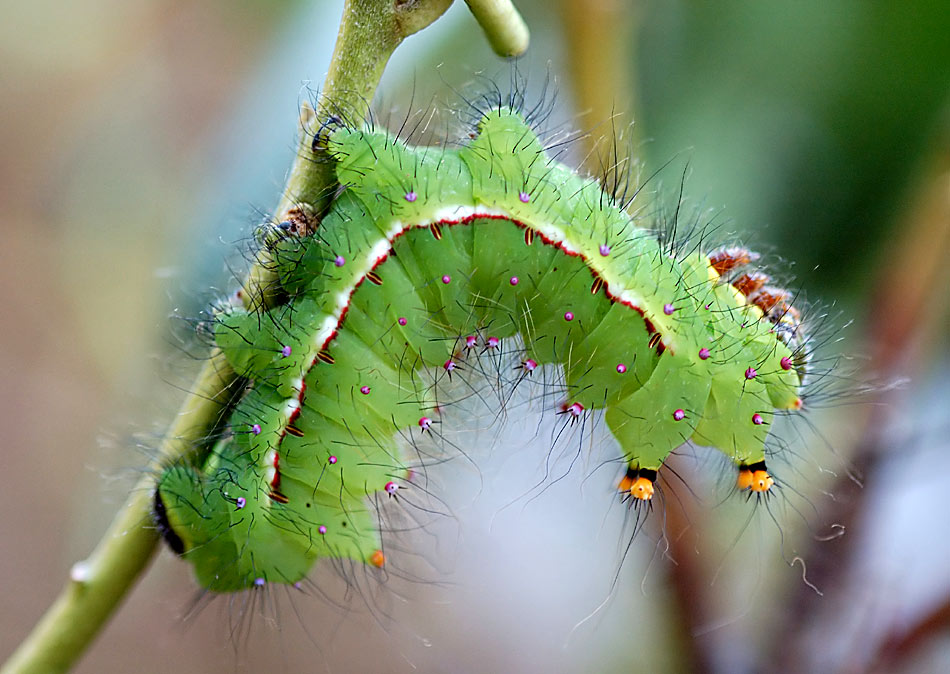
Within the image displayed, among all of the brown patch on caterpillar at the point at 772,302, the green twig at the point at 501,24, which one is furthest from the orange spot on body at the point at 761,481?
the green twig at the point at 501,24

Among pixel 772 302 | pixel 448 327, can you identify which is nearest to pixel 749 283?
pixel 772 302

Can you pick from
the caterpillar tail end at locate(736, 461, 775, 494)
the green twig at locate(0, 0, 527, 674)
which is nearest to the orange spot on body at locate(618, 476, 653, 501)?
the caterpillar tail end at locate(736, 461, 775, 494)

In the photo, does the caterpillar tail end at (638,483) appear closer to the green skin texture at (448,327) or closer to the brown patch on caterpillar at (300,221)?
the green skin texture at (448,327)

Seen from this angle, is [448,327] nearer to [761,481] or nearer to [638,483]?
[638,483]

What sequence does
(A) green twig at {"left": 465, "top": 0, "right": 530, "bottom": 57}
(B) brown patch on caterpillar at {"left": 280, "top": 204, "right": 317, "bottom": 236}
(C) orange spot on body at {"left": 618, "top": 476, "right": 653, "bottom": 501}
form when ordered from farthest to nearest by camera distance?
(C) orange spot on body at {"left": 618, "top": 476, "right": 653, "bottom": 501} < (B) brown patch on caterpillar at {"left": 280, "top": 204, "right": 317, "bottom": 236} < (A) green twig at {"left": 465, "top": 0, "right": 530, "bottom": 57}

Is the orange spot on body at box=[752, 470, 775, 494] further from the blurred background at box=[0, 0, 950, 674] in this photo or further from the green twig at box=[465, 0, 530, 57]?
the green twig at box=[465, 0, 530, 57]
